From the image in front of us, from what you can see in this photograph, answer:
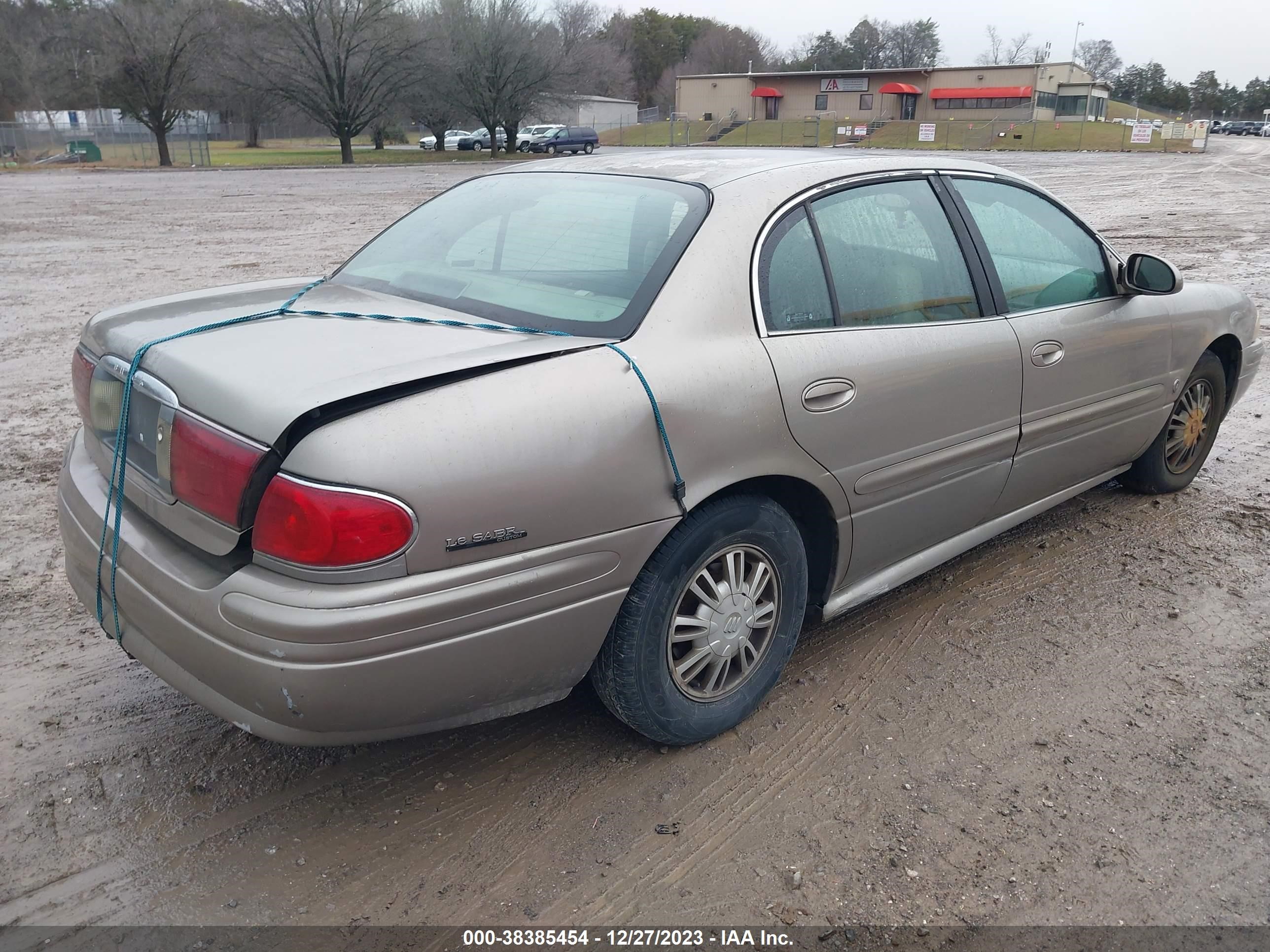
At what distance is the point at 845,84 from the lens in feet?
262

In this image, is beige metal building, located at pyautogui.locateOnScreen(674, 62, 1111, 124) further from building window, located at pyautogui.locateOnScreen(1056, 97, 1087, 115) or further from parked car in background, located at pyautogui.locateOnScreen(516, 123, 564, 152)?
parked car in background, located at pyautogui.locateOnScreen(516, 123, 564, 152)

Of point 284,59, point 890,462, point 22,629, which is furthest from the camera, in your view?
point 284,59

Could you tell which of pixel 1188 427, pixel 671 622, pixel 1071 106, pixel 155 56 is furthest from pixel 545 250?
pixel 1071 106

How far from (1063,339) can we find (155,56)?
2025 inches

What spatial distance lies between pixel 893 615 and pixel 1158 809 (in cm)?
122

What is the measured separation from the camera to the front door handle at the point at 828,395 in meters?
2.86

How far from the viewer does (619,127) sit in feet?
266

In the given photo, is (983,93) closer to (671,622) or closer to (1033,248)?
(1033,248)

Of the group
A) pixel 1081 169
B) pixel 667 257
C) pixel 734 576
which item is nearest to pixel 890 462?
pixel 734 576

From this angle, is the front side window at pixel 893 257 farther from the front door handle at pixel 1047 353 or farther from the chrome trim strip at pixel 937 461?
the chrome trim strip at pixel 937 461

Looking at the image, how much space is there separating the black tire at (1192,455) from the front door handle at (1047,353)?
3.96ft

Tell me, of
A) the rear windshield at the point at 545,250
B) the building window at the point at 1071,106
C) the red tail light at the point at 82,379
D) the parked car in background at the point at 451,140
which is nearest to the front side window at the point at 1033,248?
the rear windshield at the point at 545,250

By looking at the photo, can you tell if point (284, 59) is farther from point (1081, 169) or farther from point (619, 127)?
point (619, 127)

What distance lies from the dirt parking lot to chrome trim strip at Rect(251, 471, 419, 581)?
824 mm
